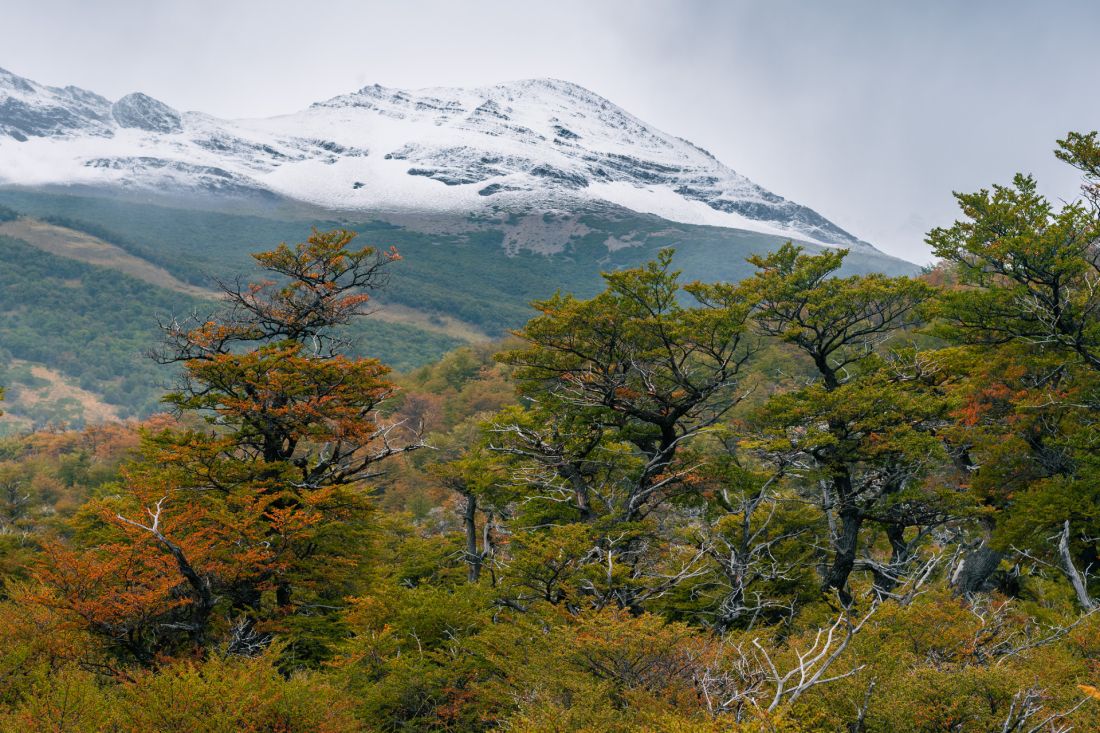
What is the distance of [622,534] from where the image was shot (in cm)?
1773

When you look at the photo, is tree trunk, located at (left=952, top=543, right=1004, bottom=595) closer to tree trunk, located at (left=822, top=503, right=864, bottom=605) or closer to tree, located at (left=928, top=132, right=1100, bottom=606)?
tree, located at (left=928, top=132, right=1100, bottom=606)

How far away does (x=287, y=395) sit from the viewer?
2077 centimetres

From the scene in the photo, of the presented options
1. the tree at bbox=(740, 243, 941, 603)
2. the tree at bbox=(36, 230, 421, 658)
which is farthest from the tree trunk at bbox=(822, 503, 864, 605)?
the tree at bbox=(36, 230, 421, 658)

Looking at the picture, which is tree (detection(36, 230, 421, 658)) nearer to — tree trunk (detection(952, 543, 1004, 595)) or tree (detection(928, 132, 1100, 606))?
tree (detection(928, 132, 1100, 606))

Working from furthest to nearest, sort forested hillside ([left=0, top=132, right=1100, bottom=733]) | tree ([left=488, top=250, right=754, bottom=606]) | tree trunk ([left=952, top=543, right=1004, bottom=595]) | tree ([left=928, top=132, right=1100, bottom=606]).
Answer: tree trunk ([left=952, top=543, right=1004, bottom=595]), tree ([left=488, top=250, right=754, bottom=606]), tree ([left=928, top=132, right=1100, bottom=606]), forested hillside ([left=0, top=132, right=1100, bottom=733])

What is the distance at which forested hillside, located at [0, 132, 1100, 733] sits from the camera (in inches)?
454

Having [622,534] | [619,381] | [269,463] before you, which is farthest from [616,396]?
[269,463]

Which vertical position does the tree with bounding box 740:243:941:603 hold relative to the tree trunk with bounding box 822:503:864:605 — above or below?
above

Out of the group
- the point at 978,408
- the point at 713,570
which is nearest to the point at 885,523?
the point at 978,408

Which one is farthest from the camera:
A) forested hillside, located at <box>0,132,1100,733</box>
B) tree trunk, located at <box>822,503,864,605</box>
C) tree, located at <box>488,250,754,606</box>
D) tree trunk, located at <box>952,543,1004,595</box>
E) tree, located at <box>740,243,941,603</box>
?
tree trunk, located at <box>952,543,1004,595</box>

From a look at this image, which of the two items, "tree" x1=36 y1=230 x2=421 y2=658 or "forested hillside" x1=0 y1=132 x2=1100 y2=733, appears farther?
"tree" x1=36 y1=230 x2=421 y2=658

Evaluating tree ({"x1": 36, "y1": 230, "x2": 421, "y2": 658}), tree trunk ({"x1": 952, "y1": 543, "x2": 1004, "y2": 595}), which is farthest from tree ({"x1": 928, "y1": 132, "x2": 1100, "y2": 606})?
tree ({"x1": 36, "y1": 230, "x2": 421, "y2": 658})

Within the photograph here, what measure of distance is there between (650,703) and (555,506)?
1117 centimetres

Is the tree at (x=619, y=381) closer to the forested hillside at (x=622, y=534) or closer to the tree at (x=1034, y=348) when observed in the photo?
the forested hillside at (x=622, y=534)
